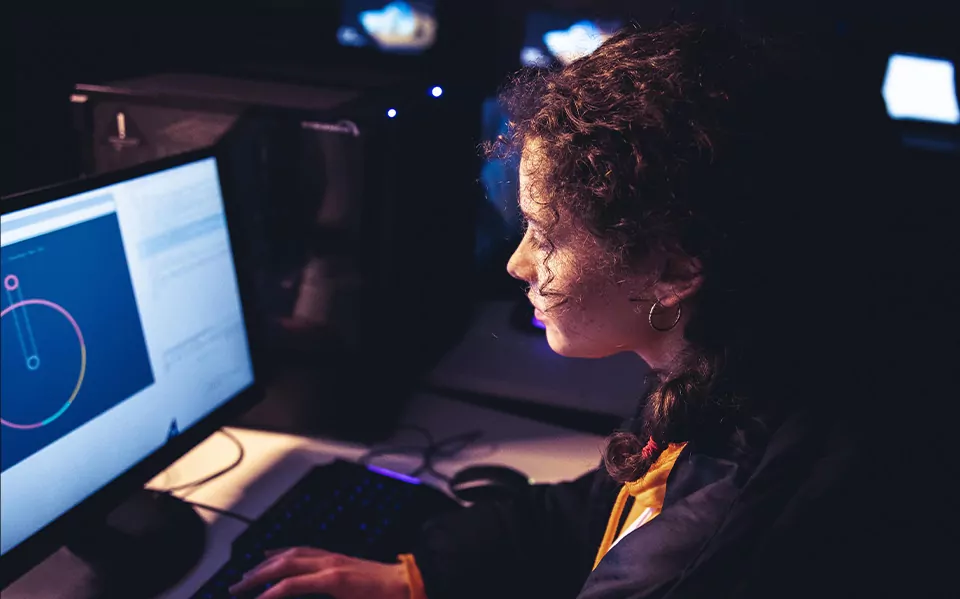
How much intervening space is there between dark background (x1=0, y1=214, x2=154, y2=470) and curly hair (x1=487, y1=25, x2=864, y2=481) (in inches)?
17.6

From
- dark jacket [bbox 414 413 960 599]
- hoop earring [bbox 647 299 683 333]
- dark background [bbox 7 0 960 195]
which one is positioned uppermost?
dark background [bbox 7 0 960 195]

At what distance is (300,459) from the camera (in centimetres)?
106

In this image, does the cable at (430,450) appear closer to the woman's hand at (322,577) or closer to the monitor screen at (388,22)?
the woman's hand at (322,577)

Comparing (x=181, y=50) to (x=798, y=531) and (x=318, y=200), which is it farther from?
(x=798, y=531)

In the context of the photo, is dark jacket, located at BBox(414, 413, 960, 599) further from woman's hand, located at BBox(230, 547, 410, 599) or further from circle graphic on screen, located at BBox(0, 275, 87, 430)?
circle graphic on screen, located at BBox(0, 275, 87, 430)

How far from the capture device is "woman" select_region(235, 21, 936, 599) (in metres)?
0.55

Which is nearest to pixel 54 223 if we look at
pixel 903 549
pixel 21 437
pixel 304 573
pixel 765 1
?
pixel 21 437

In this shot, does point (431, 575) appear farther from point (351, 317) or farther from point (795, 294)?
point (795, 294)

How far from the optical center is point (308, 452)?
1.07m

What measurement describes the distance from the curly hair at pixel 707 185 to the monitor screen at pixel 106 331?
1.43 feet

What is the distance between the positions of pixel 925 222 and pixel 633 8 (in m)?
1.73

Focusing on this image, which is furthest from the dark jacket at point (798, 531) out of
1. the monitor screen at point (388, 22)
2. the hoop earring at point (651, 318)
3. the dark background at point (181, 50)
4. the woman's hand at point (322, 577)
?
the monitor screen at point (388, 22)

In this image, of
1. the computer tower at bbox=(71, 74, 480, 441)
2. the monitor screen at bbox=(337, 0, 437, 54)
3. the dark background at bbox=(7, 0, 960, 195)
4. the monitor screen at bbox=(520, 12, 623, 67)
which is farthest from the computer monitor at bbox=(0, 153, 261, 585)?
the monitor screen at bbox=(337, 0, 437, 54)

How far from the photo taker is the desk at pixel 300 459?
879mm
